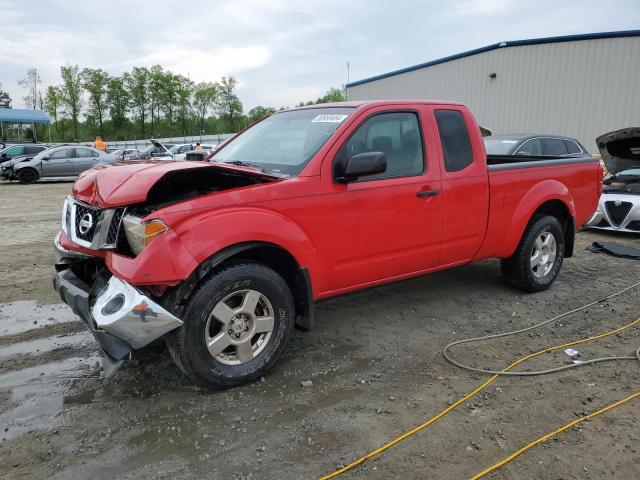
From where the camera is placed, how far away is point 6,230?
29.0ft

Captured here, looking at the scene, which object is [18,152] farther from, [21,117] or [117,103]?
[117,103]

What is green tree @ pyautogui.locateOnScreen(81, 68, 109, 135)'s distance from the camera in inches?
2485

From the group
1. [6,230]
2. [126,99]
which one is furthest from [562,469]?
[126,99]

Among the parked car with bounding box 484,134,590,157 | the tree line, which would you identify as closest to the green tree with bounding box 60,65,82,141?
the tree line

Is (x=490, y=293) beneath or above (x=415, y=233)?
beneath

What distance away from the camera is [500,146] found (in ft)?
32.9

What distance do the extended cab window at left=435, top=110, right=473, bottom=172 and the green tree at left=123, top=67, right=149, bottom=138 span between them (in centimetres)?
6938

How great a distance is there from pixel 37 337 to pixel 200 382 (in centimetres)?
190

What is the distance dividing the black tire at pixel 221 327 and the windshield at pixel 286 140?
84cm

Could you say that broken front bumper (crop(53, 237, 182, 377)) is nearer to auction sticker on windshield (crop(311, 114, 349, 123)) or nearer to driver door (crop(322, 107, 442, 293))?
driver door (crop(322, 107, 442, 293))

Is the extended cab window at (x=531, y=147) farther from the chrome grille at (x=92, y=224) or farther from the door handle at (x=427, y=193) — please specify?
the chrome grille at (x=92, y=224)

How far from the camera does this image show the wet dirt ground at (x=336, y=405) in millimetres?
2547

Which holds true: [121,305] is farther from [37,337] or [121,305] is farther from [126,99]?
[126,99]

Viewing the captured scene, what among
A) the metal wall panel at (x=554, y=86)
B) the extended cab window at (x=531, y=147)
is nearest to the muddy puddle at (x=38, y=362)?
the extended cab window at (x=531, y=147)
